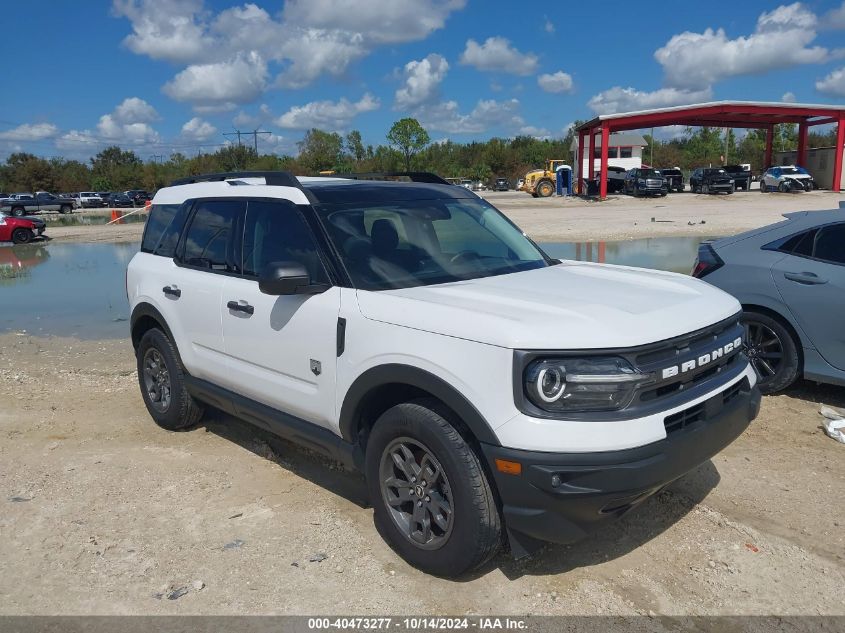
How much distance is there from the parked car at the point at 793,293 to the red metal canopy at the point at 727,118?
36875 millimetres

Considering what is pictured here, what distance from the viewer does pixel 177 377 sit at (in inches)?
211

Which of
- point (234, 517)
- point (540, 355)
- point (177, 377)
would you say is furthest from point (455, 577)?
point (177, 377)

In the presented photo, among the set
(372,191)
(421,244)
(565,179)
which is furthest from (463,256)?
(565,179)

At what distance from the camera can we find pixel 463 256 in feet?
14.1

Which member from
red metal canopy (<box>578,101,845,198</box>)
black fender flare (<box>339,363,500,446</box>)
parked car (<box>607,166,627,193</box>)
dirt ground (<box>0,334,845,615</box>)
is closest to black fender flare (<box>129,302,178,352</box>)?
dirt ground (<box>0,334,845,615</box>)

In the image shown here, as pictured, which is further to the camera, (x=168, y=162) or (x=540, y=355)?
(x=168, y=162)

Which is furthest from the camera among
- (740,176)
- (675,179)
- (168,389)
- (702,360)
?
(675,179)

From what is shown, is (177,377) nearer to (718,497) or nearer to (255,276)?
(255,276)

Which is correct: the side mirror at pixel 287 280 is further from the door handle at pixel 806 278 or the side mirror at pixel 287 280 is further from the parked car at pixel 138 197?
the parked car at pixel 138 197

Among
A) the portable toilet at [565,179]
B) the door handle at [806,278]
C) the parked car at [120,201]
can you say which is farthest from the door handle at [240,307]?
the parked car at [120,201]

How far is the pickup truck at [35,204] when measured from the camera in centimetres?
4744

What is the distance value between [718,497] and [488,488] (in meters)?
1.93

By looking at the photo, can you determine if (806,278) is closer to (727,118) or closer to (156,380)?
(156,380)

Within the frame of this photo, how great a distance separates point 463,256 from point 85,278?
14320 millimetres
